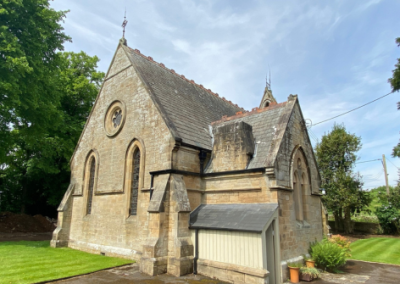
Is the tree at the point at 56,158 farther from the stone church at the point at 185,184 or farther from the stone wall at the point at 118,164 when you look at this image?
the stone church at the point at 185,184

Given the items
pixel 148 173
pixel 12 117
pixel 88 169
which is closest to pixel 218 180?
pixel 148 173

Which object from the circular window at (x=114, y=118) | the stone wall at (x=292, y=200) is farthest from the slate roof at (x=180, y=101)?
the stone wall at (x=292, y=200)

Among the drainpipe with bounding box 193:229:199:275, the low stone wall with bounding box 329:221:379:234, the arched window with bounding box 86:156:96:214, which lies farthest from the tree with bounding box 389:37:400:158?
the arched window with bounding box 86:156:96:214

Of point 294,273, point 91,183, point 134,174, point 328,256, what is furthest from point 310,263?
point 91,183

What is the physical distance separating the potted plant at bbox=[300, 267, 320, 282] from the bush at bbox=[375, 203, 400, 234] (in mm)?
20911

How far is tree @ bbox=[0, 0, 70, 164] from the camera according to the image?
14.0 metres

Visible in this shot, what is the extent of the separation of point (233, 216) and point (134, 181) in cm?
556

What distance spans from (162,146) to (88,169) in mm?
7197

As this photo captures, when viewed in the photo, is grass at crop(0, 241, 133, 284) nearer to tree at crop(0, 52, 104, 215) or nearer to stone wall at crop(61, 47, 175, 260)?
stone wall at crop(61, 47, 175, 260)

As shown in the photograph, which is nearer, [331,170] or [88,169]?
[88,169]

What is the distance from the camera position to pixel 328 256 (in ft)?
35.9

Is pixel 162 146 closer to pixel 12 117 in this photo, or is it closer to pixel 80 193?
pixel 80 193

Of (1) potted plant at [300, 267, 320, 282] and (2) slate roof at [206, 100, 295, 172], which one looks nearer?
(1) potted plant at [300, 267, 320, 282]

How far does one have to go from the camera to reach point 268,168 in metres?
10.2
